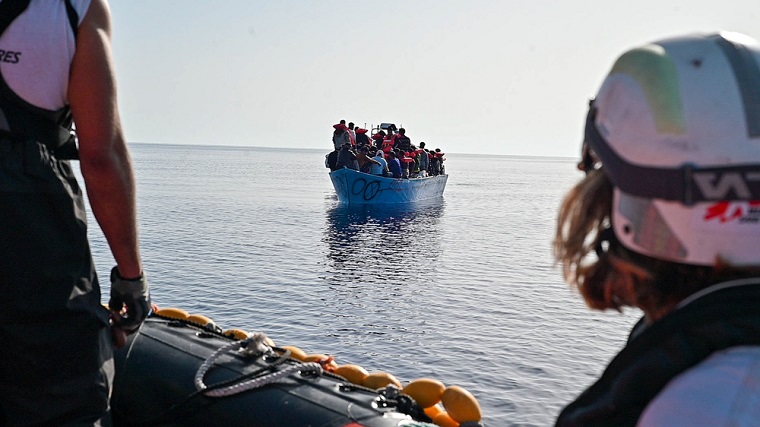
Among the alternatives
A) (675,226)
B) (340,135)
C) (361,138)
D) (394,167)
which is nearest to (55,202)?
(675,226)

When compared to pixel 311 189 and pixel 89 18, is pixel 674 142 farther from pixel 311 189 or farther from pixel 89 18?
pixel 311 189

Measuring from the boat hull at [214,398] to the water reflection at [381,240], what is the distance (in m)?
9.77

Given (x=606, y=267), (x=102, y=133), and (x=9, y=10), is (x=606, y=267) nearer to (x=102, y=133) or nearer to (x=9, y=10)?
(x=102, y=133)

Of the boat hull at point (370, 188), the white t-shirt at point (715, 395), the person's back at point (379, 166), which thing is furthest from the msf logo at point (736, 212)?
the person's back at point (379, 166)

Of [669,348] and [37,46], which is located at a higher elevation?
[37,46]

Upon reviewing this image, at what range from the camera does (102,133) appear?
2.19 meters

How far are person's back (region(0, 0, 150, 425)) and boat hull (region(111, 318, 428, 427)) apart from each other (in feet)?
3.51

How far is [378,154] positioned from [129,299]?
87.9 ft

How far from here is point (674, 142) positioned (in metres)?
1.39

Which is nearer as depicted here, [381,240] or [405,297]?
[405,297]

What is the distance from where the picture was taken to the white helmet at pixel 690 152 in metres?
1.34

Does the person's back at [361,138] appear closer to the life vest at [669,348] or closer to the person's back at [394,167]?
the person's back at [394,167]

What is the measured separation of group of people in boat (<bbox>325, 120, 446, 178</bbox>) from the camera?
93.9ft

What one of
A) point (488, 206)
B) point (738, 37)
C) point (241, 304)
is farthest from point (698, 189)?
point (488, 206)
